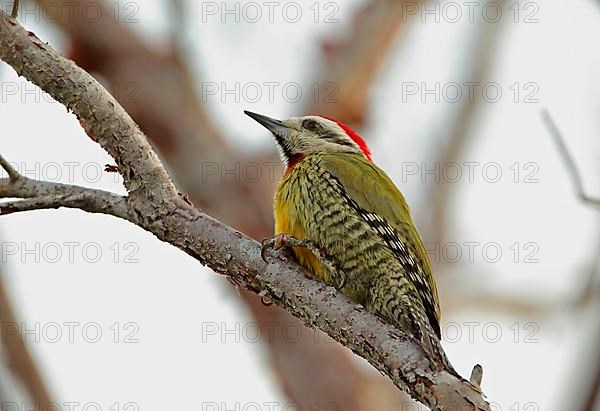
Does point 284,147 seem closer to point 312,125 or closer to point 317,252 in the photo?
point 312,125

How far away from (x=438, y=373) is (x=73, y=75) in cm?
190

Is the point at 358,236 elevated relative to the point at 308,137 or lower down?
lower down

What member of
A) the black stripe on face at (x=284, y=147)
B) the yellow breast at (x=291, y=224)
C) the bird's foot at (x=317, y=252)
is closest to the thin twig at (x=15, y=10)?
the bird's foot at (x=317, y=252)

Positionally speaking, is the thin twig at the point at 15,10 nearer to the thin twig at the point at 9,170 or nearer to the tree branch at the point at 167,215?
the tree branch at the point at 167,215

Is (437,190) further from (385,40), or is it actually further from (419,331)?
(419,331)

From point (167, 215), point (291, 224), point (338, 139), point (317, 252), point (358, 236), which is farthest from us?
point (338, 139)

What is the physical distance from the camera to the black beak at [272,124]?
229 inches

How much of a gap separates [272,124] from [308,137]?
0.92 feet

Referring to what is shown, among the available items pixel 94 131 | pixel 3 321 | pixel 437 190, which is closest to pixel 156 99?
pixel 437 190

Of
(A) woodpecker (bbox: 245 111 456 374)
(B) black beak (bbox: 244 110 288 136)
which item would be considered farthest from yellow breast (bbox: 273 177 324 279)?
(B) black beak (bbox: 244 110 288 136)

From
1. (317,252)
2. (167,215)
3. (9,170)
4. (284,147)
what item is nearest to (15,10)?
(9,170)

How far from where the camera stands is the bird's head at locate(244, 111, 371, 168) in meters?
5.71

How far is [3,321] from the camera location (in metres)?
5.16

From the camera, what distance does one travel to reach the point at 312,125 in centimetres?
591
